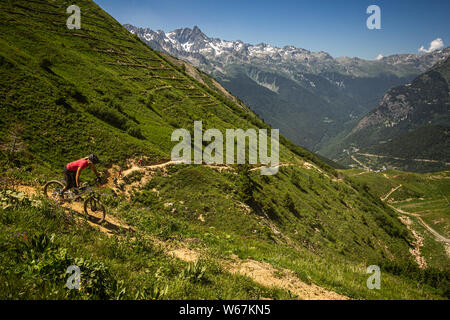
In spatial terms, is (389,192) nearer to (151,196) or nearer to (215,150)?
(215,150)

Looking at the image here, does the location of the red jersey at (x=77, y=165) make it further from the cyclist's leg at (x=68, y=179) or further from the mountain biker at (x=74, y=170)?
the cyclist's leg at (x=68, y=179)

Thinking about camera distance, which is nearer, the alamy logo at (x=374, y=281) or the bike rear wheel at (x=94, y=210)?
the alamy logo at (x=374, y=281)

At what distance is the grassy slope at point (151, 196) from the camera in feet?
25.0

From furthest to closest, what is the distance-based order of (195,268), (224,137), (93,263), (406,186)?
(406,186) < (224,137) < (195,268) < (93,263)

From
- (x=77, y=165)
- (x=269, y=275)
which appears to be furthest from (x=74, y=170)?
(x=269, y=275)

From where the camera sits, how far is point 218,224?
24.1m

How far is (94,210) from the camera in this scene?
11703 mm

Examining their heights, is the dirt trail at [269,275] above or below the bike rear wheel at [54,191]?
below

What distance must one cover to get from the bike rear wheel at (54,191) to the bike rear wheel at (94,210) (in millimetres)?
1424

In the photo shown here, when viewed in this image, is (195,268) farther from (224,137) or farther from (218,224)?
(224,137)

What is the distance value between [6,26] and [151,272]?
73.2 meters

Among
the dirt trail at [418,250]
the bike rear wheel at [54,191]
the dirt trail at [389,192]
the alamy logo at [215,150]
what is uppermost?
the alamy logo at [215,150]

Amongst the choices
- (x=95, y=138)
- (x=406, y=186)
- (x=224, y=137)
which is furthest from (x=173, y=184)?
(x=406, y=186)

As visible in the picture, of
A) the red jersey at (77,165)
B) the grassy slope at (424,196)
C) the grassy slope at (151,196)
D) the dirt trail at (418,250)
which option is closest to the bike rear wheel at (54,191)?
the red jersey at (77,165)
